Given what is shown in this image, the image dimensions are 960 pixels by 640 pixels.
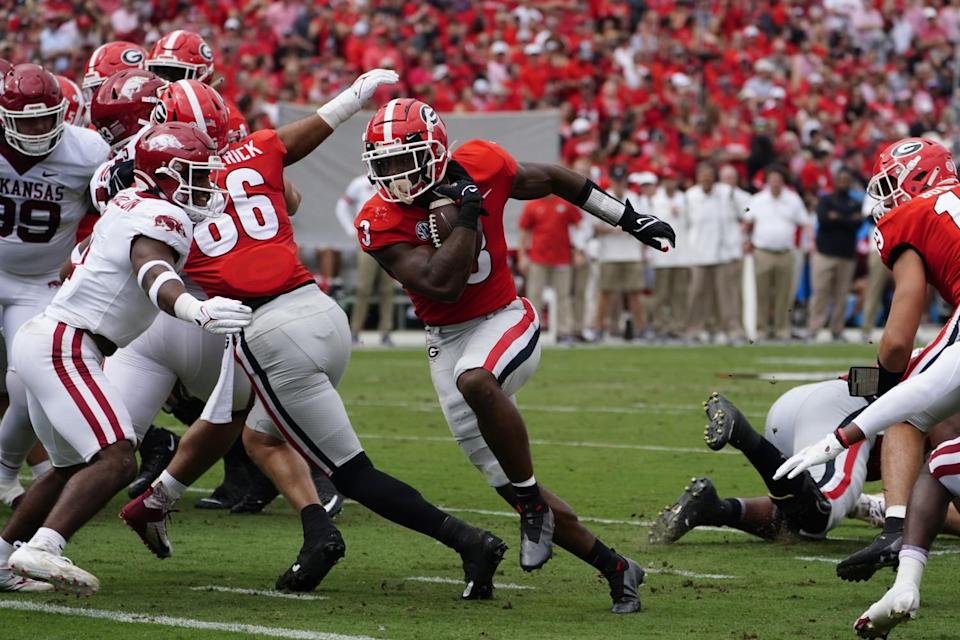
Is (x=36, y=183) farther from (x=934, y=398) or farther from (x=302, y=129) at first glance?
(x=934, y=398)

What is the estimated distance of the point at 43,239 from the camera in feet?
21.9

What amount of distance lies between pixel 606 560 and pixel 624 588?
112 mm

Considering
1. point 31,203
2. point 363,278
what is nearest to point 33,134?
point 31,203

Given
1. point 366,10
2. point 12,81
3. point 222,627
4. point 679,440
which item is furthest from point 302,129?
point 366,10

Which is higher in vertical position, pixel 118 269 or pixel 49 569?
pixel 118 269

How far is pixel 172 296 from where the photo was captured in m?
4.66

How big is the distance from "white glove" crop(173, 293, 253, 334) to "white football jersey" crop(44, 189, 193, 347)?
0.38m

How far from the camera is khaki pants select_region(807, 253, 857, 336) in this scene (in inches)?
684

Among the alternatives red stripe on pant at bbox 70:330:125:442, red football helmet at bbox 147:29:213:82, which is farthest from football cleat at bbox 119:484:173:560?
red football helmet at bbox 147:29:213:82

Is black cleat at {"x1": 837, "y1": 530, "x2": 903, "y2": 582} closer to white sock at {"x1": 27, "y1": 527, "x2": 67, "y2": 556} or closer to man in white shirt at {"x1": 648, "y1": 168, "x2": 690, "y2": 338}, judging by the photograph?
white sock at {"x1": 27, "y1": 527, "x2": 67, "y2": 556}

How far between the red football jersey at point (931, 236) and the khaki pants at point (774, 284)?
12.0 metres

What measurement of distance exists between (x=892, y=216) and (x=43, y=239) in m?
3.51

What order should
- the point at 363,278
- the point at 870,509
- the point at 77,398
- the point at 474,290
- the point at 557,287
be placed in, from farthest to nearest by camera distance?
Result: 1. the point at 557,287
2. the point at 363,278
3. the point at 870,509
4. the point at 474,290
5. the point at 77,398

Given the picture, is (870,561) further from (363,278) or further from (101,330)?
(363,278)
